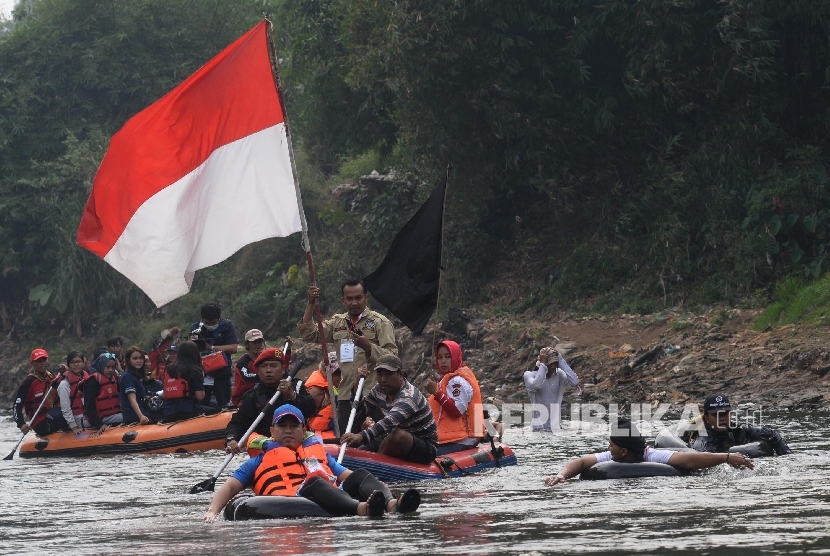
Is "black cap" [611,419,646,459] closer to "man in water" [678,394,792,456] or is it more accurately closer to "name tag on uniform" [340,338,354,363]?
"man in water" [678,394,792,456]

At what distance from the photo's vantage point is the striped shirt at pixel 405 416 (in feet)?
41.0

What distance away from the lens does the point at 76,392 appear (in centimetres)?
1961

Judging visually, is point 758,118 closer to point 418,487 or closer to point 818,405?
point 818,405

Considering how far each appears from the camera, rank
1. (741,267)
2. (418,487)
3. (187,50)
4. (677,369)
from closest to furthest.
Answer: (418,487)
(677,369)
(741,267)
(187,50)

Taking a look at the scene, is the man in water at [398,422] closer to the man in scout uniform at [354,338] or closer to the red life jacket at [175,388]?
the man in scout uniform at [354,338]

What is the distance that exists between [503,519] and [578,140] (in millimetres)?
19070

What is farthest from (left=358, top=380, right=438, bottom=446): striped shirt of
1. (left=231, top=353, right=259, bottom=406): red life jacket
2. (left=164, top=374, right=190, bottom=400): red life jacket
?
(left=164, top=374, right=190, bottom=400): red life jacket

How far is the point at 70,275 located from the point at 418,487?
3017 cm

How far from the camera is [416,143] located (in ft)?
94.3

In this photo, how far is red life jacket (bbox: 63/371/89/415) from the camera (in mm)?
19547

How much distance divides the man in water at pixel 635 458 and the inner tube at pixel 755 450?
0.50 metres

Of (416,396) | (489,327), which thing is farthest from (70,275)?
(416,396)

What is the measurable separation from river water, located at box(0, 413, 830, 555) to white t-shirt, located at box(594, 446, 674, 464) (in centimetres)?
38

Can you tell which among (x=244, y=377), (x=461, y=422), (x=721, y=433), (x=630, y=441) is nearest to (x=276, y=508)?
(x=630, y=441)
